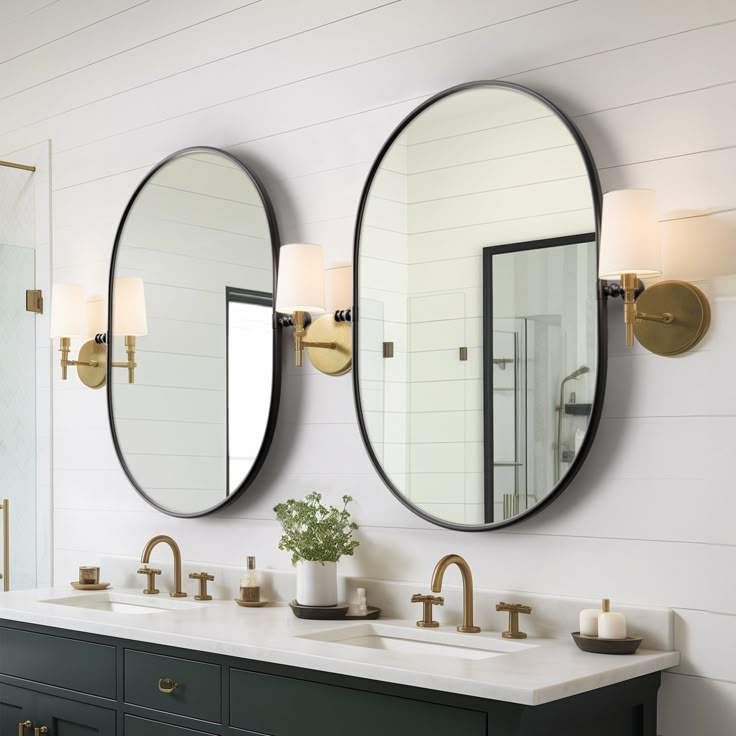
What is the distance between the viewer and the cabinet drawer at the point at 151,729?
2.29 meters

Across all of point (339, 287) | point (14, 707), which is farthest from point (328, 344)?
point (14, 707)

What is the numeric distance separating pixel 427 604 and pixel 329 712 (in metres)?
0.42

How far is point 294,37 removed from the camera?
113 inches

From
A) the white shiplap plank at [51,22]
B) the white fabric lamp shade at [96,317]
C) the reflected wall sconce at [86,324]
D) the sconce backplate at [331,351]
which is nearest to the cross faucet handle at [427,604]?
the sconce backplate at [331,351]

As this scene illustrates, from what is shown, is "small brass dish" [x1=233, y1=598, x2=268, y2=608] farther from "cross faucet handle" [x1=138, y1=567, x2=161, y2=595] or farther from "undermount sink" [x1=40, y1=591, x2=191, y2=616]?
"cross faucet handle" [x1=138, y1=567, x2=161, y2=595]

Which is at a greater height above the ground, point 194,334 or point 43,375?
point 194,334

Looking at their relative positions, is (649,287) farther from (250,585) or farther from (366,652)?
(250,585)

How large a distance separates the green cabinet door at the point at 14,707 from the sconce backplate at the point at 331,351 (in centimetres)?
112

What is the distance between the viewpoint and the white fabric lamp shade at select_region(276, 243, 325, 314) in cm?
267

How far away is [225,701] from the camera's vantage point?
7.28ft

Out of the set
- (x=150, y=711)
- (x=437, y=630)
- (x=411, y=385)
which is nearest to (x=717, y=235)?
(x=411, y=385)

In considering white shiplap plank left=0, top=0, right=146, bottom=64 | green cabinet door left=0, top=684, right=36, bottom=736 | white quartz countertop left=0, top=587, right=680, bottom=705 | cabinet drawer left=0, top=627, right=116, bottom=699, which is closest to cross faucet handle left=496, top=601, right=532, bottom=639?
white quartz countertop left=0, top=587, right=680, bottom=705

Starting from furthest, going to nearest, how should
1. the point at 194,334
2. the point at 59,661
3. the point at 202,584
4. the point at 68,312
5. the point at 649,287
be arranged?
1. the point at 68,312
2. the point at 194,334
3. the point at 202,584
4. the point at 59,661
5. the point at 649,287

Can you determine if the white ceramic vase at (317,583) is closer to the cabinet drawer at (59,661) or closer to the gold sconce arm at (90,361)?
the cabinet drawer at (59,661)
